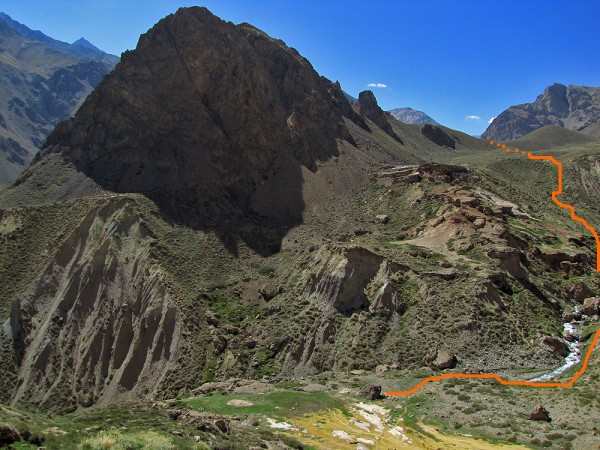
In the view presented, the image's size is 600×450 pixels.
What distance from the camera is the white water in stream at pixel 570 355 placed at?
121ft

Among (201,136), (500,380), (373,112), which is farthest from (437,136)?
(500,380)

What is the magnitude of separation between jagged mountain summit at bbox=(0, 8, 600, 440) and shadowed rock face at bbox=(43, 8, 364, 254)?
1.02 ft

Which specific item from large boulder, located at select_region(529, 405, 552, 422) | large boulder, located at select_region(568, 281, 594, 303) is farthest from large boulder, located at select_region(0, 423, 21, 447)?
large boulder, located at select_region(568, 281, 594, 303)

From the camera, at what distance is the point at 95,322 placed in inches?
2201

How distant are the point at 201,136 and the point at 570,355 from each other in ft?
207

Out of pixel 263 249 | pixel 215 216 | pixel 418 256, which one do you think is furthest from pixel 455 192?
pixel 215 216

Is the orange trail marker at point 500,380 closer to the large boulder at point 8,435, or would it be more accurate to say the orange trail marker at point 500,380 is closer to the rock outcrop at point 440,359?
the rock outcrop at point 440,359

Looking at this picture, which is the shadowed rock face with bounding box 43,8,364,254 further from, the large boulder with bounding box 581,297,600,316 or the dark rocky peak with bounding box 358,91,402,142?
the dark rocky peak with bounding box 358,91,402,142

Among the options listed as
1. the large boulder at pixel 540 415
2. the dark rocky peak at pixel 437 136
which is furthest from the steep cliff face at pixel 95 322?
the dark rocky peak at pixel 437 136

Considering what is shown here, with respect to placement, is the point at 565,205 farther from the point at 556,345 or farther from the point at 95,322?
the point at 95,322

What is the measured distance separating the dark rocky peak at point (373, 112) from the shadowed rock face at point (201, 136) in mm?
48647

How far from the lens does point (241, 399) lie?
115 ft

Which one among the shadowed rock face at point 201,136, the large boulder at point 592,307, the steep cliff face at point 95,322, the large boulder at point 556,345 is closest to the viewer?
the large boulder at point 556,345

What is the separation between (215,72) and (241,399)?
67919 millimetres
